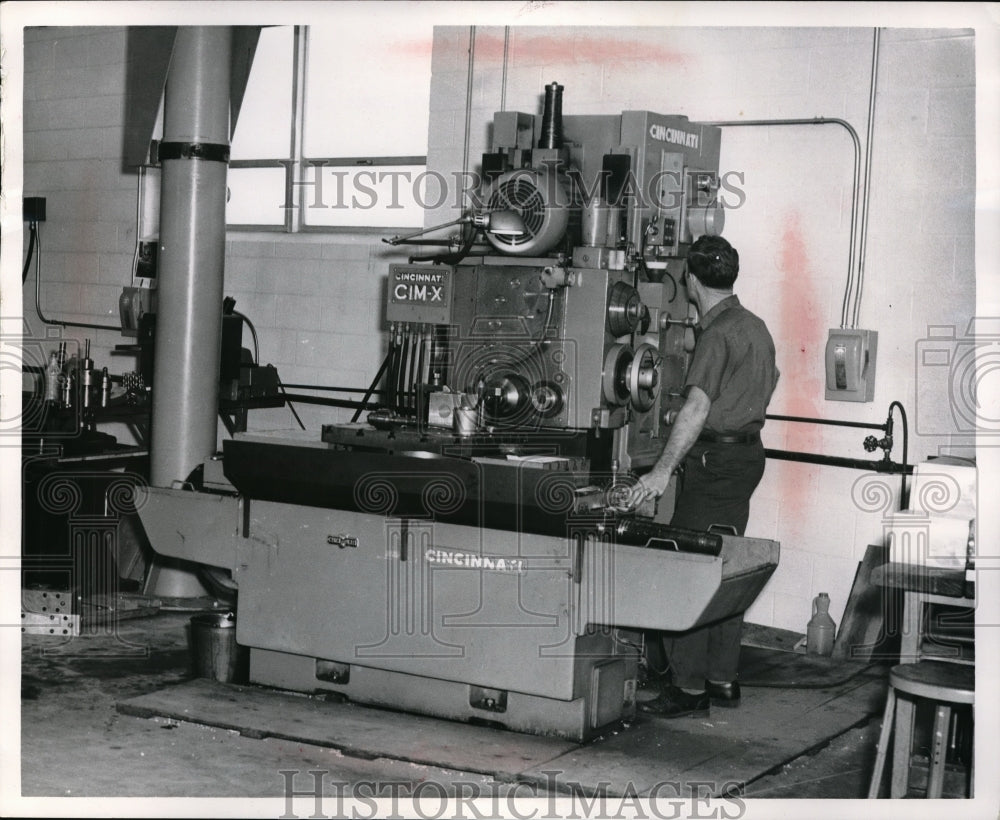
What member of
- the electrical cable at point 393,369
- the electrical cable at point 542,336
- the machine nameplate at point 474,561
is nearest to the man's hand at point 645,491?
the machine nameplate at point 474,561

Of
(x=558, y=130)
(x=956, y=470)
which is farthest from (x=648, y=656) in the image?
(x=558, y=130)

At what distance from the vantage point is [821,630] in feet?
13.2

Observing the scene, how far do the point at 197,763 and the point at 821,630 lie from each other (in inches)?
79.2

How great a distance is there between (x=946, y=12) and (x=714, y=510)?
1.48 metres

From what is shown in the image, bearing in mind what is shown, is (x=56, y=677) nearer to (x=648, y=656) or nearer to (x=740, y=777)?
(x=648, y=656)

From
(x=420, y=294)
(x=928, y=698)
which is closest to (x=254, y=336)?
(x=420, y=294)

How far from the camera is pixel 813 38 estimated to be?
3984mm

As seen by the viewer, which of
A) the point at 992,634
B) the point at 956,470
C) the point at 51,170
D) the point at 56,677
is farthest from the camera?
the point at 51,170

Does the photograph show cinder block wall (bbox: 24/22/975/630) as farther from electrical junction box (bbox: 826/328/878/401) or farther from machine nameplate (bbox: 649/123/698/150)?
machine nameplate (bbox: 649/123/698/150)

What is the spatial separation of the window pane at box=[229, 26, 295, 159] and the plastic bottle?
286cm

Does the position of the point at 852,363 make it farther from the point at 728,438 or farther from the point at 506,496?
the point at 506,496

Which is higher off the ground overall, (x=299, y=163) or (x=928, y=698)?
(x=299, y=163)

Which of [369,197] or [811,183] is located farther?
[369,197]

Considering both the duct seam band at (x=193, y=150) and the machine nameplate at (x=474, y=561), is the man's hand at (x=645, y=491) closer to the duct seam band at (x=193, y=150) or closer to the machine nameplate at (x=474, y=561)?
the machine nameplate at (x=474, y=561)
